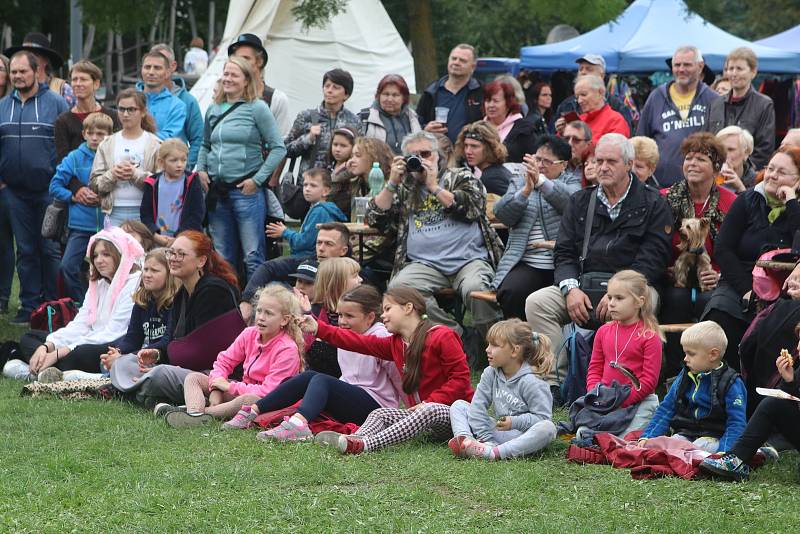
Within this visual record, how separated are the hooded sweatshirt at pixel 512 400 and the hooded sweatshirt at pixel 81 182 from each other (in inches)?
188

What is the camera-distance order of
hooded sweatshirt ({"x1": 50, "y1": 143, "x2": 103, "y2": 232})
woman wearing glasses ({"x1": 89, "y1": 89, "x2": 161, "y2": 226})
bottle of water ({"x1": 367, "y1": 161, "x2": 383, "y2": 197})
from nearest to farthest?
bottle of water ({"x1": 367, "y1": 161, "x2": 383, "y2": 197})
woman wearing glasses ({"x1": 89, "y1": 89, "x2": 161, "y2": 226})
hooded sweatshirt ({"x1": 50, "y1": 143, "x2": 103, "y2": 232})

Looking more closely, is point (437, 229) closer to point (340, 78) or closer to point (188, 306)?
point (188, 306)

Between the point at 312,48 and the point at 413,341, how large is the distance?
1281cm

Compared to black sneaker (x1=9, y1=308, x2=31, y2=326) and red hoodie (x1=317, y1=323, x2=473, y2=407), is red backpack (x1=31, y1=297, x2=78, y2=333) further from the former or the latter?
red hoodie (x1=317, y1=323, x2=473, y2=407)

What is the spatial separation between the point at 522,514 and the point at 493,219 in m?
4.21

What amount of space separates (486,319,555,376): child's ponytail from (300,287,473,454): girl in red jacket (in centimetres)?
38

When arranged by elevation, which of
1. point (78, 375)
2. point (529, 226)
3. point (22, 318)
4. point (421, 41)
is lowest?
point (22, 318)

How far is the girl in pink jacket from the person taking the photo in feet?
24.3

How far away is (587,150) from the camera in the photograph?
8906 mm

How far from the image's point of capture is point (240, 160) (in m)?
10.2

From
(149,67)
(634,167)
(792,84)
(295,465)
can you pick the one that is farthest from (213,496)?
(792,84)

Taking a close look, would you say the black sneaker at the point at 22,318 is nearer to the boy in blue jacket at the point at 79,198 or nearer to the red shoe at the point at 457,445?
the boy in blue jacket at the point at 79,198

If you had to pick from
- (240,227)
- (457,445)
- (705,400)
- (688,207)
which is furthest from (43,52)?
(705,400)

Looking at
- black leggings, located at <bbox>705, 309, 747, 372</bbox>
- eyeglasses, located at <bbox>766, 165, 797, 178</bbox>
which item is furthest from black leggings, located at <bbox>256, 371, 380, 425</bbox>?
eyeglasses, located at <bbox>766, 165, 797, 178</bbox>
